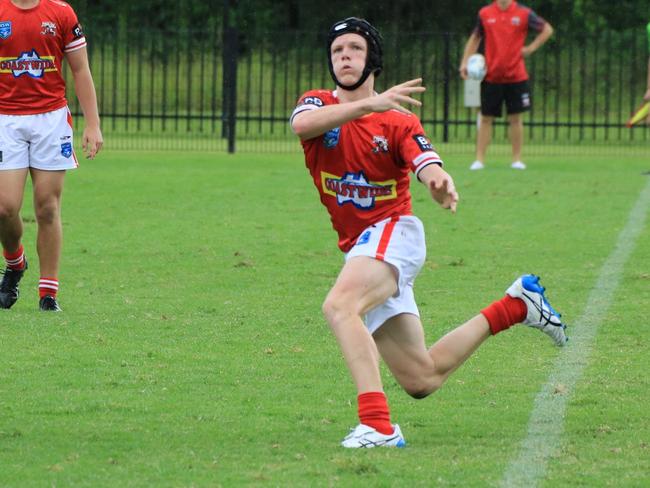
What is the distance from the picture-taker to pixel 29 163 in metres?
8.79

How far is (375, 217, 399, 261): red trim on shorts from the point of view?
5773mm

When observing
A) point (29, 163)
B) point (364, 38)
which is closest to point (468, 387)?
point (364, 38)

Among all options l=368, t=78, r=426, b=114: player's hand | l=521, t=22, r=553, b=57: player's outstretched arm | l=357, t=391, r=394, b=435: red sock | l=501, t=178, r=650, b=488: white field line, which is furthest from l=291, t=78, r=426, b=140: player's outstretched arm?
l=521, t=22, r=553, b=57: player's outstretched arm

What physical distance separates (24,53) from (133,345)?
2.01m

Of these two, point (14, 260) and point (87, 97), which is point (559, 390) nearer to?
point (87, 97)

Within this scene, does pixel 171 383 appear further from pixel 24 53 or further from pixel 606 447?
pixel 24 53

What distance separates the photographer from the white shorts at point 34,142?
28.6ft

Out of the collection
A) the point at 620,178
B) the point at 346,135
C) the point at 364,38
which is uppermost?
the point at 364,38

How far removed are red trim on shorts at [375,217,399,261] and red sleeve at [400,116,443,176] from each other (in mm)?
269

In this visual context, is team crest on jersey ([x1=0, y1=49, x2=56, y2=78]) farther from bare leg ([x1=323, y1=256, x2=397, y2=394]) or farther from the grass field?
bare leg ([x1=323, y1=256, x2=397, y2=394])

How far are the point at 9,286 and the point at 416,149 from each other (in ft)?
13.7

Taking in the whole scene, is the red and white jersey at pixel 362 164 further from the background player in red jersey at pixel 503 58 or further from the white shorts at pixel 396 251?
the background player in red jersey at pixel 503 58

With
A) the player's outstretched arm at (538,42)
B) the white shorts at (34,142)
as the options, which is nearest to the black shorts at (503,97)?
the player's outstretched arm at (538,42)

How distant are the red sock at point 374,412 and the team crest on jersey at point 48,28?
402 cm
